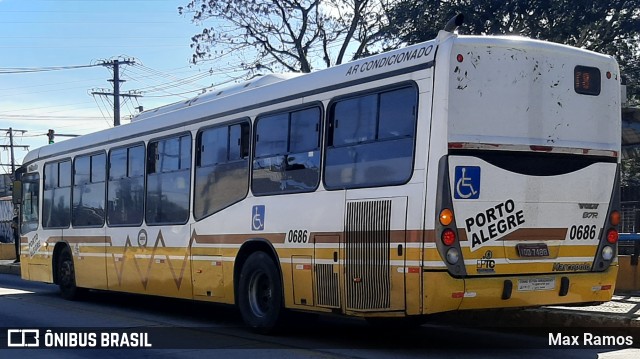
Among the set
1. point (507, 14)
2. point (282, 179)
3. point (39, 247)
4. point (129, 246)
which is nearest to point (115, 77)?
point (507, 14)

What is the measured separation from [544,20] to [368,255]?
63.6 ft

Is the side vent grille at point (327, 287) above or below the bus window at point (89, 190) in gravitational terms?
below

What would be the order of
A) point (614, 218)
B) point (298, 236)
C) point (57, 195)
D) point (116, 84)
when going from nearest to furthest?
1. point (614, 218)
2. point (298, 236)
3. point (57, 195)
4. point (116, 84)

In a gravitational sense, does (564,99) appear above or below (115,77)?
below

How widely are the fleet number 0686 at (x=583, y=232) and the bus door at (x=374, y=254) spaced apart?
1.96 m

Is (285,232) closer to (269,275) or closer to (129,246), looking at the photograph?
(269,275)

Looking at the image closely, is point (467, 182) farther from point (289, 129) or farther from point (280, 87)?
point (280, 87)

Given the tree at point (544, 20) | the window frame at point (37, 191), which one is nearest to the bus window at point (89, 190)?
the window frame at point (37, 191)

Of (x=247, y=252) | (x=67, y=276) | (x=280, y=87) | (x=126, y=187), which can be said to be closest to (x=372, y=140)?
(x=280, y=87)

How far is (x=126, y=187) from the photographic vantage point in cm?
1512

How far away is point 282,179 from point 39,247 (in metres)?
9.64

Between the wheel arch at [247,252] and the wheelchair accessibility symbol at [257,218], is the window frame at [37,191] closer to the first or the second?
the wheel arch at [247,252]

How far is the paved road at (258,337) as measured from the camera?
31.9 feet

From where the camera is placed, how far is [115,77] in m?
49.4
